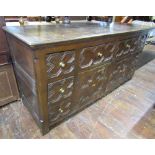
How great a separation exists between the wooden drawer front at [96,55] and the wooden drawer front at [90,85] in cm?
8

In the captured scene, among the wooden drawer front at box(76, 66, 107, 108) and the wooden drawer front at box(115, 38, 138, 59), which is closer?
A: the wooden drawer front at box(76, 66, 107, 108)

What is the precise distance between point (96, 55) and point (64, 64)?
371mm

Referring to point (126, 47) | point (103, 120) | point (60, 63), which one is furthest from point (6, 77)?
point (126, 47)

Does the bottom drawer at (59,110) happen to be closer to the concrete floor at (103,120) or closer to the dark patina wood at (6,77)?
the concrete floor at (103,120)

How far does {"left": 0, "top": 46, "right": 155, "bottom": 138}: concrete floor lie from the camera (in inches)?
54.6

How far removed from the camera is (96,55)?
1301 mm

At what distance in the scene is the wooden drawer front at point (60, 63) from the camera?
99cm

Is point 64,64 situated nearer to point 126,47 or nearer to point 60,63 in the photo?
point 60,63

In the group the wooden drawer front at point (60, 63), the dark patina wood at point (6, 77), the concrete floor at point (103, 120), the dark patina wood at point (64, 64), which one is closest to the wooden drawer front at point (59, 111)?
the dark patina wood at point (64, 64)

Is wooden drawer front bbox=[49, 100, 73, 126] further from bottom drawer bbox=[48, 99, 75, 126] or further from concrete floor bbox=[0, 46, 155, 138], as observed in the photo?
concrete floor bbox=[0, 46, 155, 138]

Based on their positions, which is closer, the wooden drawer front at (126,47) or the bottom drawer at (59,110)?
the bottom drawer at (59,110)

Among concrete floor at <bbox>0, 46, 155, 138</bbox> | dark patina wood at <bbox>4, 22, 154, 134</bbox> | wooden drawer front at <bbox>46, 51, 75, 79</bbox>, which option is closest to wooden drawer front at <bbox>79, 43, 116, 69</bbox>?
dark patina wood at <bbox>4, 22, 154, 134</bbox>
